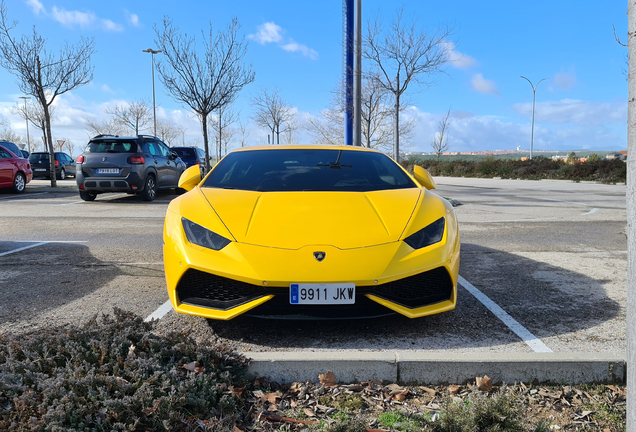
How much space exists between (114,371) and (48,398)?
298mm

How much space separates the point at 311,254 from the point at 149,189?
11.3 m

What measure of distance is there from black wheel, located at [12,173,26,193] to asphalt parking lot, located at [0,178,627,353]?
8.17 metres

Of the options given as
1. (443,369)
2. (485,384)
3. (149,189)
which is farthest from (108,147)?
(485,384)

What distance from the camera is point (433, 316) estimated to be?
3.67 meters

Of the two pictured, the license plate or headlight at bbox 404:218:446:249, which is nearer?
the license plate

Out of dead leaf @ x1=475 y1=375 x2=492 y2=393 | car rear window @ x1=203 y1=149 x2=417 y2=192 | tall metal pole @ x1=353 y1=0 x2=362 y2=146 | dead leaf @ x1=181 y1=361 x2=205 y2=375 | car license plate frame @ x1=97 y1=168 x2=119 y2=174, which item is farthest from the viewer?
car license plate frame @ x1=97 y1=168 x2=119 y2=174

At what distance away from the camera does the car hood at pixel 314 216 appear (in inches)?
120

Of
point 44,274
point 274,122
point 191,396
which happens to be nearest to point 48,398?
Answer: point 191,396

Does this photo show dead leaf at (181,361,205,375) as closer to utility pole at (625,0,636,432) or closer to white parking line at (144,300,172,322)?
white parking line at (144,300,172,322)

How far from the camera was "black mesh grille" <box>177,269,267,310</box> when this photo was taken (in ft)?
9.73

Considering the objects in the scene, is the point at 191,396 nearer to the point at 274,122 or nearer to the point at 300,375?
the point at 300,375

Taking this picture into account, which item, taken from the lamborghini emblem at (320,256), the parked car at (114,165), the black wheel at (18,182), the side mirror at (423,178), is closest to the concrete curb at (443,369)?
the lamborghini emblem at (320,256)

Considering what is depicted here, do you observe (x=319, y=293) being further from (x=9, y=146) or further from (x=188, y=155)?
(x=9, y=146)

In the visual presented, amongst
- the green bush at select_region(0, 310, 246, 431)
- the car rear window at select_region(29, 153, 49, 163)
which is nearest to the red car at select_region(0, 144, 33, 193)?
the car rear window at select_region(29, 153, 49, 163)
